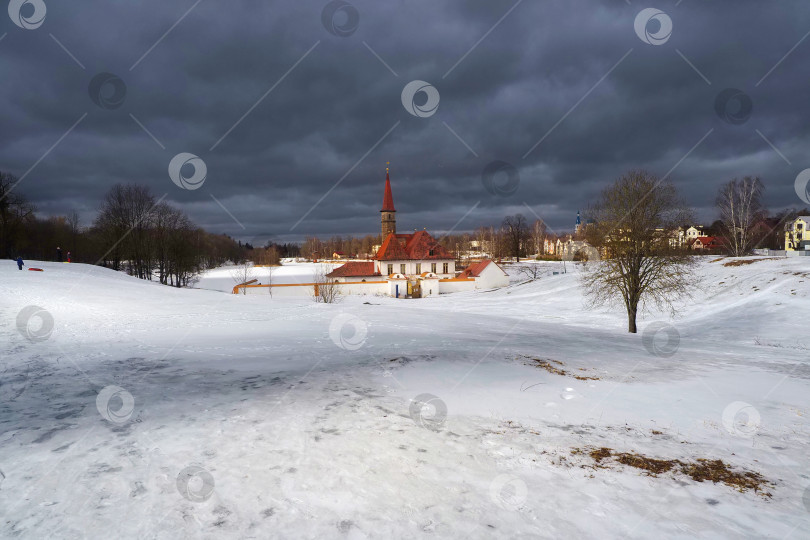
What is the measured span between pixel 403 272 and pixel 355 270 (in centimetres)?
1093

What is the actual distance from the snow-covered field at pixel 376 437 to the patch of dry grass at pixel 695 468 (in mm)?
137

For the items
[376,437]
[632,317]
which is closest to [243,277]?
[632,317]

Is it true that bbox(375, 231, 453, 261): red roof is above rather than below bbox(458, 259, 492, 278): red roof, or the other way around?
above

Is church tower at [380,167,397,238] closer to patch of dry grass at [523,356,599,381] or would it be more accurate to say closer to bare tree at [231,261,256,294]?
bare tree at [231,261,256,294]

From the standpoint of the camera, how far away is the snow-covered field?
4258mm

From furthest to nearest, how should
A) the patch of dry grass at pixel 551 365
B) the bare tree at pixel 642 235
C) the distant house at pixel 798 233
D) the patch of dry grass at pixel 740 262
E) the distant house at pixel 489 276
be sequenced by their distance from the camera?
1. the distant house at pixel 798 233
2. the distant house at pixel 489 276
3. the patch of dry grass at pixel 740 262
4. the bare tree at pixel 642 235
5. the patch of dry grass at pixel 551 365

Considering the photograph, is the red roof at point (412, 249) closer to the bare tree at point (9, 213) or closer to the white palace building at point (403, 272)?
the white palace building at point (403, 272)

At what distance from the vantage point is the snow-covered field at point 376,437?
4.26m

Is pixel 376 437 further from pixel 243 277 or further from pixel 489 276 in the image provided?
pixel 243 277

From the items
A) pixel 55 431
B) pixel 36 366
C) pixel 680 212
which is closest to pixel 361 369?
pixel 55 431

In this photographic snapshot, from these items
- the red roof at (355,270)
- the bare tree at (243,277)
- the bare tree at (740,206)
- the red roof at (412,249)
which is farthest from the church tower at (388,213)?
the bare tree at (740,206)

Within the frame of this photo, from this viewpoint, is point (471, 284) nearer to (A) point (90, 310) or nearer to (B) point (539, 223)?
(A) point (90, 310)

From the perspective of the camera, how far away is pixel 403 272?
72.6 metres

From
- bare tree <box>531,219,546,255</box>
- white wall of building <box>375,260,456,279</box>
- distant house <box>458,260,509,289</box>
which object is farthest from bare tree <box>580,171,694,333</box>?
bare tree <box>531,219,546,255</box>
